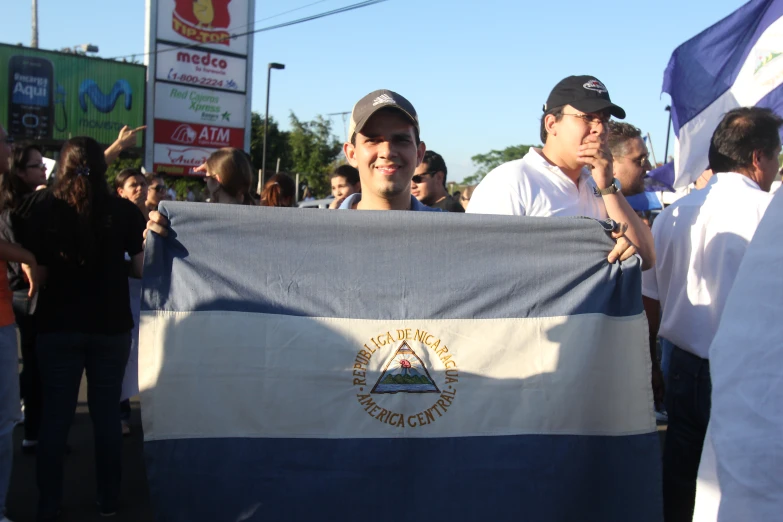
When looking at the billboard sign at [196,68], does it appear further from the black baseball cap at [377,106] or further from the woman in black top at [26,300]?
the black baseball cap at [377,106]

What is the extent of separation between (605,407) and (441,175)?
3467 mm

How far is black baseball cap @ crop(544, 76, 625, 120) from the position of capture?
9.18ft

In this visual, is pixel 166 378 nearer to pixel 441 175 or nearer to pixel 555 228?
pixel 555 228

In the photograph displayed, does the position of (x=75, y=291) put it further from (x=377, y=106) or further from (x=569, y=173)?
(x=569, y=173)

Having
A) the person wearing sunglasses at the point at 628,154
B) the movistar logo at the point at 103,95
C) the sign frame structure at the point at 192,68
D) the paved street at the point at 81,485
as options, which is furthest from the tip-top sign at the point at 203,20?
the person wearing sunglasses at the point at 628,154

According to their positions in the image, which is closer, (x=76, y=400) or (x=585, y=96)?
(x=585, y=96)

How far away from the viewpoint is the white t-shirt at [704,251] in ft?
9.71

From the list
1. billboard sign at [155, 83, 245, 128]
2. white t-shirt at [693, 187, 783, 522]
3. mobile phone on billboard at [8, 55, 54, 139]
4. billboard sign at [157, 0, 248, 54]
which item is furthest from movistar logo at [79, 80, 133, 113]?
white t-shirt at [693, 187, 783, 522]

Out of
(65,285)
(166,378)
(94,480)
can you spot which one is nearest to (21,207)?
(65,285)

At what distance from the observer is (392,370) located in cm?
243

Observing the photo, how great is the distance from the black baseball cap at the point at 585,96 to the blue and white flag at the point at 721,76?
218 centimetres

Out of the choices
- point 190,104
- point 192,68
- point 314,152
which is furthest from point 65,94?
point 314,152

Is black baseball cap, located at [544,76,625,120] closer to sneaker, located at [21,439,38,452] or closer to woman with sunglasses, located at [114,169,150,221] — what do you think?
woman with sunglasses, located at [114,169,150,221]

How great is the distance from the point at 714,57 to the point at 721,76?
5.7 inches
